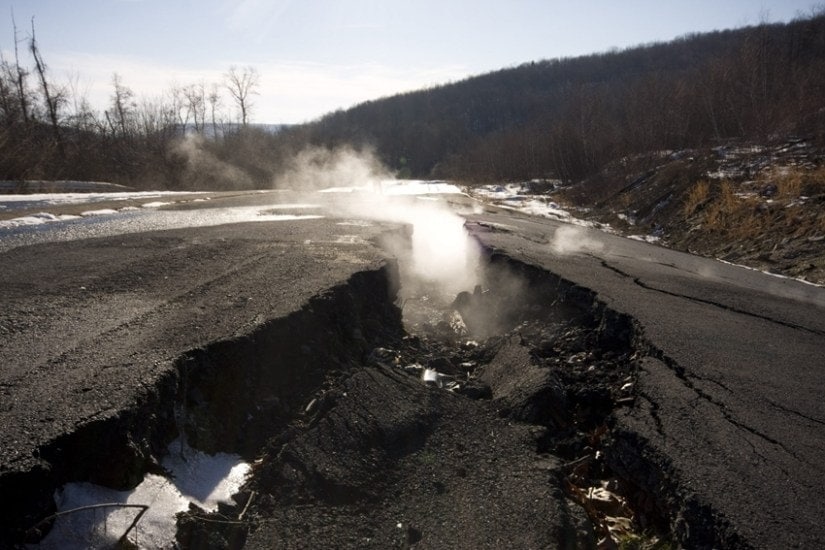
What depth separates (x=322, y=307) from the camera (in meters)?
4.55

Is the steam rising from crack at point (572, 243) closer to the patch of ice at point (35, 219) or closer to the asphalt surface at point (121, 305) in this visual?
the asphalt surface at point (121, 305)

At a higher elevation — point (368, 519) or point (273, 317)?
point (273, 317)

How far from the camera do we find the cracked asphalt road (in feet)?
7.72

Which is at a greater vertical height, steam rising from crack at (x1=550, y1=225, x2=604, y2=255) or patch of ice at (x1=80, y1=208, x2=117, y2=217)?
patch of ice at (x1=80, y1=208, x2=117, y2=217)

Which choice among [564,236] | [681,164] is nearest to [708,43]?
[681,164]

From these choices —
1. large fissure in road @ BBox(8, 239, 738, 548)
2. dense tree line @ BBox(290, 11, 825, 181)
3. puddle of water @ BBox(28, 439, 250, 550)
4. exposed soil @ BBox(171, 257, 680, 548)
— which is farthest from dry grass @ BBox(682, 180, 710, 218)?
puddle of water @ BBox(28, 439, 250, 550)

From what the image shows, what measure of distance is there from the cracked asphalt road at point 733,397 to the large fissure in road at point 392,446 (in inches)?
4.7

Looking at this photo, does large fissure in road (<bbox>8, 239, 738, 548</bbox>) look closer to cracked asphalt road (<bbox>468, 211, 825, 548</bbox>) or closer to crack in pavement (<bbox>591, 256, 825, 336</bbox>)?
cracked asphalt road (<bbox>468, 211, 825, 548</bbox>)

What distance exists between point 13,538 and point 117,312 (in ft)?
7.27

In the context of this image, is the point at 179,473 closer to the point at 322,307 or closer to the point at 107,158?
the point at 322,307

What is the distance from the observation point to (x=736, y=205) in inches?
488

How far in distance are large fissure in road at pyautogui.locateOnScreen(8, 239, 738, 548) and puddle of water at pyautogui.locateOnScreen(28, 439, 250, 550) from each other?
0.05m

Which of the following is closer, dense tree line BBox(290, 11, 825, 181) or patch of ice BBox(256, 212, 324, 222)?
patch of ice BBox(256, 212, 324, 222)

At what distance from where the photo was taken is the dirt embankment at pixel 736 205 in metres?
9.83
